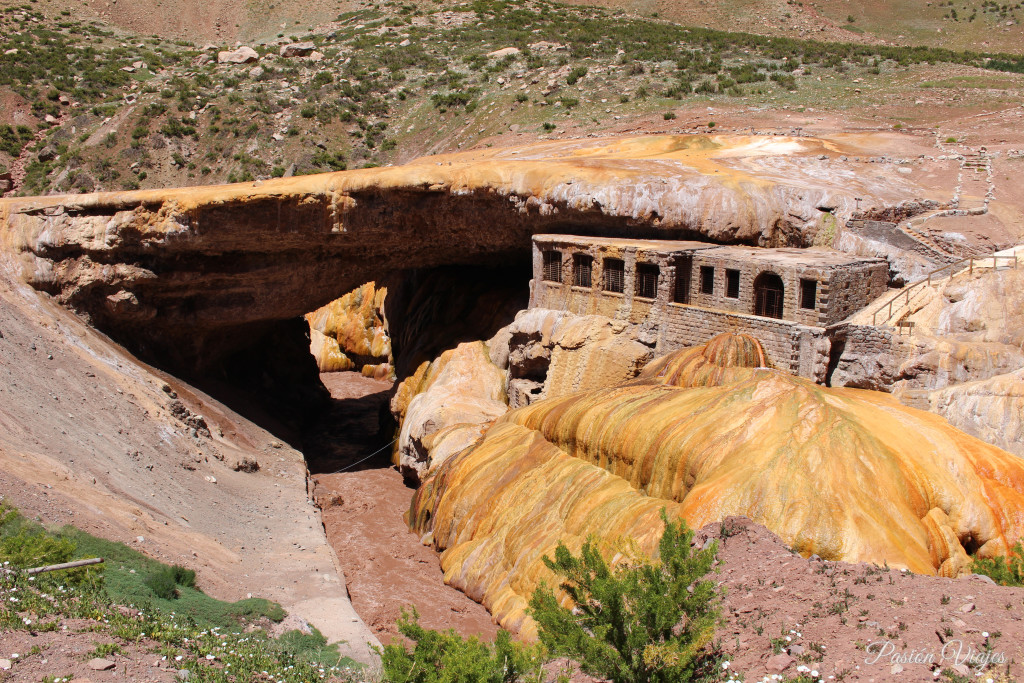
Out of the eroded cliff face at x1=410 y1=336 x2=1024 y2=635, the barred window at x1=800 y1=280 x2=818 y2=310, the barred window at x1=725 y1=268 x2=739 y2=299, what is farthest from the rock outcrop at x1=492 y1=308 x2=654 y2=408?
the barred window at x1=800 y1=280 x2=818 y2=310

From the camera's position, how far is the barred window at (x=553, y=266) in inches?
1094

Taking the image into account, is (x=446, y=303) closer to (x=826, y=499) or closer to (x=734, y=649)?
(x=826, y=499)

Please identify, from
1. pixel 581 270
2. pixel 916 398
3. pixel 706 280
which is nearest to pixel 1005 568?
pixel 916 398

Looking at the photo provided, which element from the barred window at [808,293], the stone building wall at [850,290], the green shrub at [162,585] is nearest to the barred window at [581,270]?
the barred window at [808,293]

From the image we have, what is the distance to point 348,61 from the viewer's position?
62750 mm

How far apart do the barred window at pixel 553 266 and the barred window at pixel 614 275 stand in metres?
1.77

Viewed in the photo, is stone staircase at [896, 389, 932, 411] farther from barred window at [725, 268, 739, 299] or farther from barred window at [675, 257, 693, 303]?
barred window at [675, 257, 693, 303]

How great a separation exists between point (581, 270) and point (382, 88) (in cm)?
3610

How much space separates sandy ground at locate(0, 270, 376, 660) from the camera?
1816 centimetres

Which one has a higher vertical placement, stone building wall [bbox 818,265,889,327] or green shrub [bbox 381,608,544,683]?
stone building wall [bbox 818,265,889,327]

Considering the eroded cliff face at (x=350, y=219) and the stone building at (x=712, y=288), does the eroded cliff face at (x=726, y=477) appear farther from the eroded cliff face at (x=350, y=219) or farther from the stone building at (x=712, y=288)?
the eroded cliff face at (x=350, y=219)

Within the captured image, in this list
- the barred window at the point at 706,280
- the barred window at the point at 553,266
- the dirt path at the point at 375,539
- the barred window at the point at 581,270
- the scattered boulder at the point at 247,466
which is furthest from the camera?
the barred window at the point at 553,266

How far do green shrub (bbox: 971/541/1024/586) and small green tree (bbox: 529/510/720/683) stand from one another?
212 inches

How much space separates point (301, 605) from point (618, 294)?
12.8 metres
